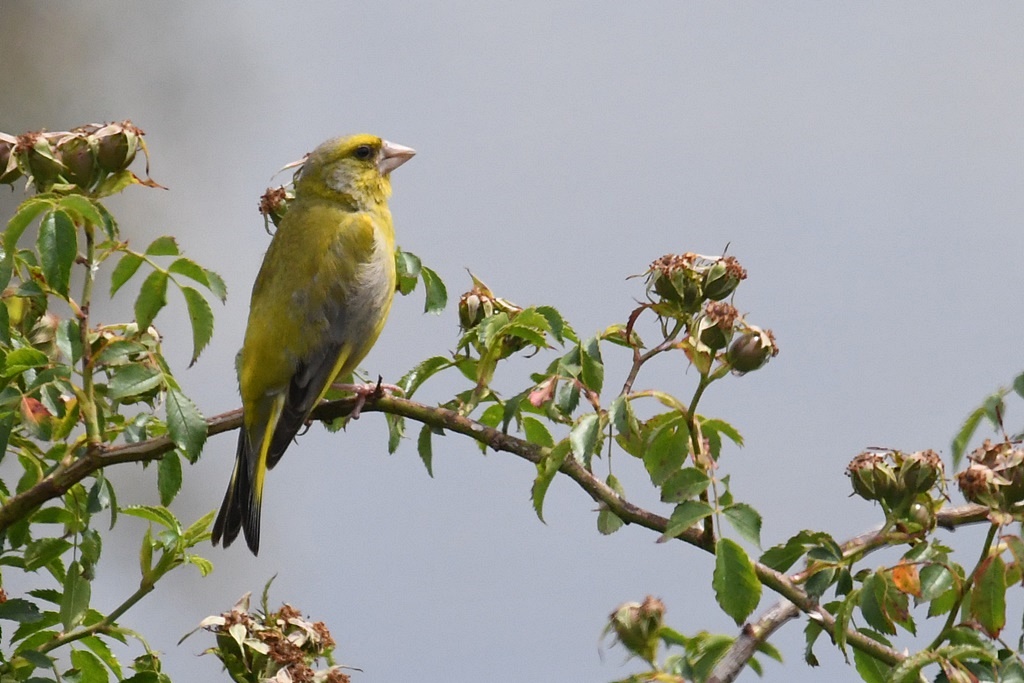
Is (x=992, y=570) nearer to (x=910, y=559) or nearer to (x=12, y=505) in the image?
(x=910, y=559)

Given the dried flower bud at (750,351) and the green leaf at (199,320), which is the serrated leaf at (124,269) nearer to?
the green leaf at (199,320)

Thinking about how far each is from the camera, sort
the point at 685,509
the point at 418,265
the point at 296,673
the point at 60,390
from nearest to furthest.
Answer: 1. the point at 685,509
2. the point at 296,673
3. the point at 60,390
4. the point at 418,265

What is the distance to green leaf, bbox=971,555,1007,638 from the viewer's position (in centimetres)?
183

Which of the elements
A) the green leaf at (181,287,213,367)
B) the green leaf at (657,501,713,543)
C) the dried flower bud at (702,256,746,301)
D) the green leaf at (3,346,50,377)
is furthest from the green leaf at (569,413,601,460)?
the green leaf at (3,346,50,377)

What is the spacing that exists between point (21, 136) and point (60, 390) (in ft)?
1.46

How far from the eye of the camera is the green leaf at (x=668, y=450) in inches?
76.7

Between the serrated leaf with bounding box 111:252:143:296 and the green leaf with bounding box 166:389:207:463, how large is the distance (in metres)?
0.24

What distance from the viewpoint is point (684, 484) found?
1.84m

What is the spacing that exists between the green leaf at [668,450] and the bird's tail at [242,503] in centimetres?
99

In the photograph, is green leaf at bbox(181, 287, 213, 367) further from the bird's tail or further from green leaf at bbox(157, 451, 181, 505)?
the bird's tail

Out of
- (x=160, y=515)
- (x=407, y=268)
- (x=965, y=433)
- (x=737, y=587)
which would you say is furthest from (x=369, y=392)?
(x=965, y=433)

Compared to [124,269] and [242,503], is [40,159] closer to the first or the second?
[124,269]

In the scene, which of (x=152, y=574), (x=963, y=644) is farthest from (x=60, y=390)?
(x=963, y=644)

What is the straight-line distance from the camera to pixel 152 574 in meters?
2.23
